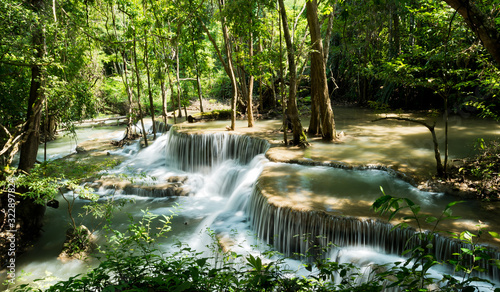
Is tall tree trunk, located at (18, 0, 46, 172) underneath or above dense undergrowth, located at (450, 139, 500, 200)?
above

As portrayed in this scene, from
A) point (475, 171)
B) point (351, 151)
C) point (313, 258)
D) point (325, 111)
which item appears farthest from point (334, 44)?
point (313, 258)

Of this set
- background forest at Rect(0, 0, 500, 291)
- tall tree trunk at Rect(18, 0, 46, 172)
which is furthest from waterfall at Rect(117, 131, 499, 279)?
tall tree trunk at Rect(18, 0, 46, 172)

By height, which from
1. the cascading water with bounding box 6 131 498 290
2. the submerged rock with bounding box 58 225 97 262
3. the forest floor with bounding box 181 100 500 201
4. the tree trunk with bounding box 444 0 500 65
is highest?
the tree trunk with bounding box 444 0 500 65

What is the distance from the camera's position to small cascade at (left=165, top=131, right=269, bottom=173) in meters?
12.5

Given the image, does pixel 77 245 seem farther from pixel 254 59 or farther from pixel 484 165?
pixel 484 165

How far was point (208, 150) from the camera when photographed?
13367 millimetres

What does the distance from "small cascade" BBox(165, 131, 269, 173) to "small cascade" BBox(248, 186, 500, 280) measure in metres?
5.23

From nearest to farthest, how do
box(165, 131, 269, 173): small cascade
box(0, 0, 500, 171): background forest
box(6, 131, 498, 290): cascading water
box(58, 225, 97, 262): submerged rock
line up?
box(6, 131, 498, 290): cascading water
box(0, 0, 500, 171): background forest
box(58, 225, 97, 262): submerged rock
box(165, 131, 269, 173): small cascade

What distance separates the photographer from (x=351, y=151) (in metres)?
10.2

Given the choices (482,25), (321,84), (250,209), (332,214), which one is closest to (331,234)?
(332,214)

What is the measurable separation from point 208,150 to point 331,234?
8.08 metres

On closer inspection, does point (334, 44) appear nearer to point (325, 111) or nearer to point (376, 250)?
point (325, 111)

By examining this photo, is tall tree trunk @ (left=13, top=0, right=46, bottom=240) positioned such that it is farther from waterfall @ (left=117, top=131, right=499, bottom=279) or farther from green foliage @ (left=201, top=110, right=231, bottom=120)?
green foliage @ (left=201, top=110, right=231, bottom=120)

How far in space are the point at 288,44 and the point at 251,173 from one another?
394 cm
